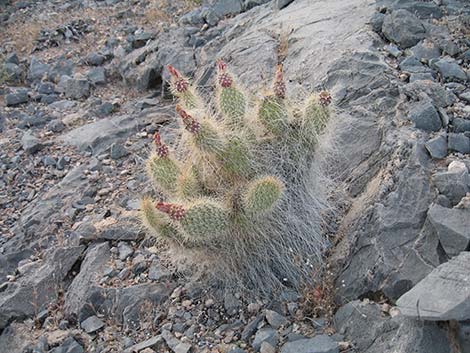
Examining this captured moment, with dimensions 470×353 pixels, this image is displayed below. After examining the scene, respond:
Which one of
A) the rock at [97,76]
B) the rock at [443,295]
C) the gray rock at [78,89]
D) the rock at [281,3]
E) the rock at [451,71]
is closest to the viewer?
the rock at [443,295]

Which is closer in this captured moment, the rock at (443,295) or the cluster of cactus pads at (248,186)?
the rock at (443,295)

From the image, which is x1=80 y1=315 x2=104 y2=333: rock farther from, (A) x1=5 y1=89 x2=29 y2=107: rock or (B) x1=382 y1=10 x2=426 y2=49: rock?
(A) x1=5 y1=89 x2=29 y2=107: rock

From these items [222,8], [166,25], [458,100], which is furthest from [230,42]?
[458,100]

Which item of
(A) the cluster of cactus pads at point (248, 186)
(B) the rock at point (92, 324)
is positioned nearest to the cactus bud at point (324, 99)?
(A) the cluster of cactus pads at point (248, 186)

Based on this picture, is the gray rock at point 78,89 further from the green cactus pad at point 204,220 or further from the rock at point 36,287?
A: the green cactus pad at point 204,220

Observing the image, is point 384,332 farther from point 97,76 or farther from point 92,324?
point 97,76

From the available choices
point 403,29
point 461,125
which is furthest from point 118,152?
point 461,125
